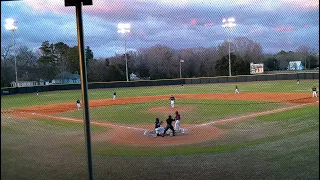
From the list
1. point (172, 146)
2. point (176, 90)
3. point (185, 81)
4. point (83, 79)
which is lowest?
point (172, 146)

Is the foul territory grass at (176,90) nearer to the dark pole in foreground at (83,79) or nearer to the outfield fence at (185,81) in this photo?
the outfield fence at (185,81)

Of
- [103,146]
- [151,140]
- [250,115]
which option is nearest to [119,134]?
[151,140]

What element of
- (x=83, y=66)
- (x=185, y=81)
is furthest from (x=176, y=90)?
(x=83, y=66)

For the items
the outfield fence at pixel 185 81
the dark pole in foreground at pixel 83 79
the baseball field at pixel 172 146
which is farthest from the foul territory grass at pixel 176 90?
the dark pole in foreground at pixel 83 79

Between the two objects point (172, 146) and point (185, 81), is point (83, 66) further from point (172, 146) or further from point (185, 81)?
point (185, 81)

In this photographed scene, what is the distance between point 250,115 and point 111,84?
1872 cm

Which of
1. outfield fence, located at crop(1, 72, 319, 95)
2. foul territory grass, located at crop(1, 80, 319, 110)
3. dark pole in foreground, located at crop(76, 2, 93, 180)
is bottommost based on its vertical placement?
foul territory grass, located at crop(1, 80, 319, 110)

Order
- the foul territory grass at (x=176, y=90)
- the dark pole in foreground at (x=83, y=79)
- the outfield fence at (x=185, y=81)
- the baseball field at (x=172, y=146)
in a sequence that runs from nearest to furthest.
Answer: the dark pole in foreground at (x=83, y=79) < the baseball field at (x=172, y=146) < the foul territory grass at (x=176, y=90) < the outfield fence at (x=185, y=81)

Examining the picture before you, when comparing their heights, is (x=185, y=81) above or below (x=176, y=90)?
above

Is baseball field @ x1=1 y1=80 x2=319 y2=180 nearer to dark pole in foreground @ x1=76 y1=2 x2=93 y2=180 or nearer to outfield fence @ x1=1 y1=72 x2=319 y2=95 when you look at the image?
dark pole in foreground @ x1=76 y1=2 x2=93 y2=180

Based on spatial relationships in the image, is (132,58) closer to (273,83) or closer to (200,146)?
(273,83)

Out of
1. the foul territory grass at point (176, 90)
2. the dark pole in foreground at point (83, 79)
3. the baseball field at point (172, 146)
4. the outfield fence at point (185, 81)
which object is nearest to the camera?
the dark pole in foreground at point (83, 79)

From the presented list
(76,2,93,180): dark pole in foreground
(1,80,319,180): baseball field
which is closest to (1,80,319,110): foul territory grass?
(1,80,319,180): baseball field

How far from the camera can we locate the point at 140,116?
620 inches
